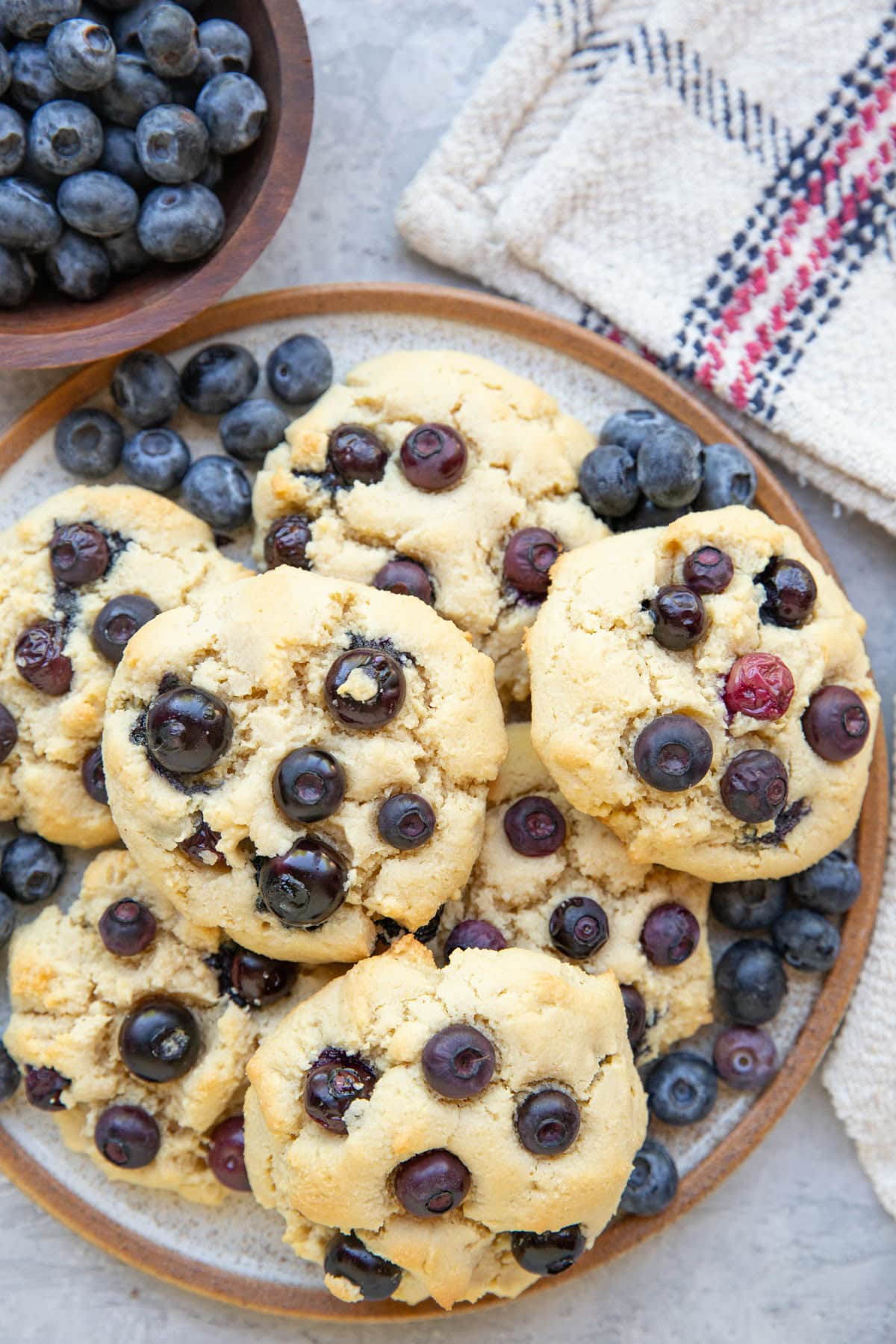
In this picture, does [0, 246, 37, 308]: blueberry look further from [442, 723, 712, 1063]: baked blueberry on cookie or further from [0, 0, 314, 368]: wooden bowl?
[442, 723, 712, 1063]: baked blueberry on cookie

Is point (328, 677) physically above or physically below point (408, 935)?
above

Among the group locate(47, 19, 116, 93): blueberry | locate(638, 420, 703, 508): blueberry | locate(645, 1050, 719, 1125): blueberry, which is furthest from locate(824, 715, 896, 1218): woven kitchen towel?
locate(47, 19, 116, 93): blueberry

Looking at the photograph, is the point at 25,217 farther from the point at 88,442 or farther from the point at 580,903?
the point at 580,903

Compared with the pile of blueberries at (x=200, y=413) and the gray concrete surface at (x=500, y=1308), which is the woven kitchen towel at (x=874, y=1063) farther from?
the pile of blueberries at (x=200, y=413)

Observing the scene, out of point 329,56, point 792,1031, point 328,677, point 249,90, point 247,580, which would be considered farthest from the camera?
point 329,56

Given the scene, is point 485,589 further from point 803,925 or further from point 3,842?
point 3,842

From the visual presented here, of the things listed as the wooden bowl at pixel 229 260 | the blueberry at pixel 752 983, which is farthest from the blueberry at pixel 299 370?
the blueberry at pixel 752 983

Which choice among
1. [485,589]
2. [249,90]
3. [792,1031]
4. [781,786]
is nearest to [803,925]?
[792,1031]

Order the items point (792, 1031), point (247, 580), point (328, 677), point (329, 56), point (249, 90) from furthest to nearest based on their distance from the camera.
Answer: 1. point (329, 56)
2. point (792, 1031)
3. point (249, 90)
4. point (247, 580)
5. point (328, 677)
